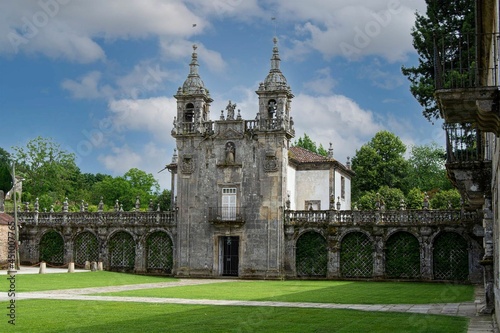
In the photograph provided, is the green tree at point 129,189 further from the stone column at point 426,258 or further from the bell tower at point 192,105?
the stone column at point 426,258

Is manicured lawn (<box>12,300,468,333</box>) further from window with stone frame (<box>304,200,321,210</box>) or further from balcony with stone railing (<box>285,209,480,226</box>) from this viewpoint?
window with stone frame (<box>304,200,321,210</box>)

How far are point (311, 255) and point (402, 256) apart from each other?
6.22 meters

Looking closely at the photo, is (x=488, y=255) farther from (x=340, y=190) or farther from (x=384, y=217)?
(x=340, y=190)

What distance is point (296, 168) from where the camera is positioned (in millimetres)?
54938

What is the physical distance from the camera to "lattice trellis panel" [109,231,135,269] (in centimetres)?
5272

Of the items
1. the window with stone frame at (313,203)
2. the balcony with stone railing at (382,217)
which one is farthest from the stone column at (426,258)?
the window with stone frame at (313,203)

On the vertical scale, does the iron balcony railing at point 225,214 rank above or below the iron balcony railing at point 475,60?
below

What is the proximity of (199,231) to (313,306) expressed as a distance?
26.4 m

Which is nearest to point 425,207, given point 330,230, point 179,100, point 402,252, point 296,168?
point 402,252

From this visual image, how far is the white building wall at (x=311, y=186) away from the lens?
180 ft

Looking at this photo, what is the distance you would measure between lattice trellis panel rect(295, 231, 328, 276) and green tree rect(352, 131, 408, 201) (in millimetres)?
29031

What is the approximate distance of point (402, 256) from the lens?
46.8m

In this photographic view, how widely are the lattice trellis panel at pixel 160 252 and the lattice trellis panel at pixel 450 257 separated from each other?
739 inches

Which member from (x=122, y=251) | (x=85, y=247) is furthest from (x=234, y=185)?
(x=85, y=247)
